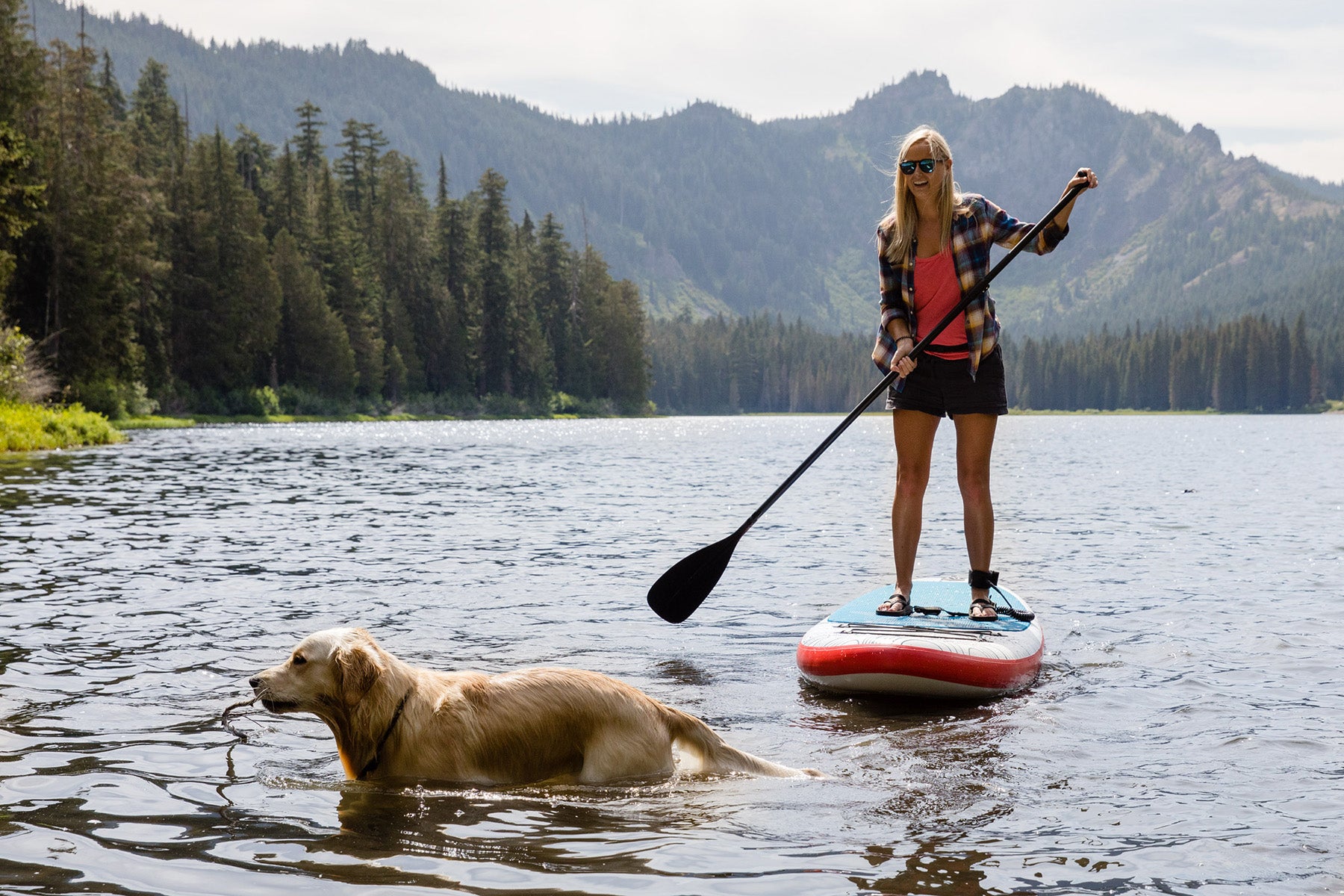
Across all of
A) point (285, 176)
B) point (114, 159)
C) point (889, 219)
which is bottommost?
point (889, 219)

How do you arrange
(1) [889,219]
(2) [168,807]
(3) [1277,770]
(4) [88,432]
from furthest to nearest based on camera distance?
1. (4) [88,432]
2. (1) [889,219]
3. (3) [1277,770]
4. (2) [168,807]

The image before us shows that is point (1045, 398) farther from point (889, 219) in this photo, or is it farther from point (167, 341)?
point (889, 219)

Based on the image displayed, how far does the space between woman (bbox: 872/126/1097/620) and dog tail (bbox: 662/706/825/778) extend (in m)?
2.70

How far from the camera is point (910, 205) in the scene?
26.0ft

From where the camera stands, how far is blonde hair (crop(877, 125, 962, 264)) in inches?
304

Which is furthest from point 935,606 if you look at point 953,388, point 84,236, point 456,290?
point 456,290

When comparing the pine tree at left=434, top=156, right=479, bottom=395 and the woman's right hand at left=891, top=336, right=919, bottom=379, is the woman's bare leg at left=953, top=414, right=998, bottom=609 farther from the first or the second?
the pine tree at left=434, top=156, right=479, bottom=395

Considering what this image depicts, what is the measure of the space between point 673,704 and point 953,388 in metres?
2.77

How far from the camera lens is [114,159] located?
5125 centimetres

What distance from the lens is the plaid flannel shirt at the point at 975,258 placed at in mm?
7715

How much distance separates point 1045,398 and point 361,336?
135m

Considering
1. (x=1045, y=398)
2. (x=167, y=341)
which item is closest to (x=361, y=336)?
(x=167, y=341)

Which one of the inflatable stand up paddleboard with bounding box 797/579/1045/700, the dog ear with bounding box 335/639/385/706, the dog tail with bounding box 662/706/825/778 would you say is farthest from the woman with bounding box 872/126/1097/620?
the dog ear with bounding box 335/639/385/706

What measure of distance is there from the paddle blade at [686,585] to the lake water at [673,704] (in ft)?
1.52
